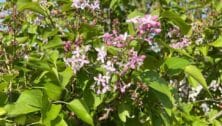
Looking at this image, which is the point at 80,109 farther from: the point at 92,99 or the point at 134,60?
the point at 134,60

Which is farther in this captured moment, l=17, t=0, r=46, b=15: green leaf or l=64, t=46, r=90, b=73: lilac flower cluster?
l=17, t=0, r=46, b=15: green leaf

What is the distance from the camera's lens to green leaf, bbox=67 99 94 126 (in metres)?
1.64

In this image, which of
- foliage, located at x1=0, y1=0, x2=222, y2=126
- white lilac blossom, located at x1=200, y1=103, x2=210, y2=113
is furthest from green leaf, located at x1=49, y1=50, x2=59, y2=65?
white lilac blossom, located at x1=200, y1=103, x2=210, y2=113

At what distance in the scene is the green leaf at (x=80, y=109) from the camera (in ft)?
5.37

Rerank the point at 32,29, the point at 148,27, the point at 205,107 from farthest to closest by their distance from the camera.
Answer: the point at 205,107, the point at 32,29, the point at 148,27

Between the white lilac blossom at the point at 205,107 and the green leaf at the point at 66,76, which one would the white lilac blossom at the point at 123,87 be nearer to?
the green leaf at the point at 66,76

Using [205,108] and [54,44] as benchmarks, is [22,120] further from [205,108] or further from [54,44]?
[205,108]

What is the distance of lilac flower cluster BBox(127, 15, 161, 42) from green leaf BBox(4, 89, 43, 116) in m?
0.36

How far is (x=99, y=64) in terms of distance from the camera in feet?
5.83

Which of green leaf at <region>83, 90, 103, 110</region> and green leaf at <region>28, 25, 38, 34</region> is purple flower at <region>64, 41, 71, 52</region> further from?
green leaf at <region>28, 25, 38, 34</region>

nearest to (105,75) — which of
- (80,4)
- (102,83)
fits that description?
(102,83)

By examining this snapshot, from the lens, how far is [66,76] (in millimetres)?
1695

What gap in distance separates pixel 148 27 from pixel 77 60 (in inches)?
10.0

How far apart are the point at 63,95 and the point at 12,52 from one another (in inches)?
14.3
